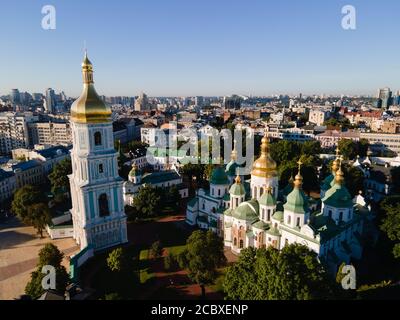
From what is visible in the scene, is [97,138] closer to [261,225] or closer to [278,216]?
[261,225]

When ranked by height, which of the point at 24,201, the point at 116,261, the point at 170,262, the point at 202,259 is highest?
the point at 24,201

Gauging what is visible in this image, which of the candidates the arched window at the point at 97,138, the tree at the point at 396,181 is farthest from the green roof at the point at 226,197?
the tree at the point at 396,181

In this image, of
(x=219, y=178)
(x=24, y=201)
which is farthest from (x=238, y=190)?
(x=24, y=201)

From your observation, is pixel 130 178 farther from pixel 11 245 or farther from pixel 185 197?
pixel 11 245

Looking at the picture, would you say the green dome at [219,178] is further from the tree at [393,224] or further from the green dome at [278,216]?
the tree at [393,224]

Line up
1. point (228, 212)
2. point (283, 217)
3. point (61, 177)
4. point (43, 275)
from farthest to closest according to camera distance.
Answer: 1. point (61, 177)
2. point (228, 212)
3. point (283, 217)
4. point (43, 275)

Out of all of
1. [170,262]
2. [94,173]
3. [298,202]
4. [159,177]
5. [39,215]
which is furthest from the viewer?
[159,177]

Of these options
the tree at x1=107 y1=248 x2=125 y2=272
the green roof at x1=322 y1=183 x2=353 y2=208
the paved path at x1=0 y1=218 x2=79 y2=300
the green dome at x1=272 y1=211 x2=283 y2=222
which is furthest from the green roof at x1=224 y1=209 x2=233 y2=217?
the paved path at x1=0 y1=218 x2=79 y2=300
